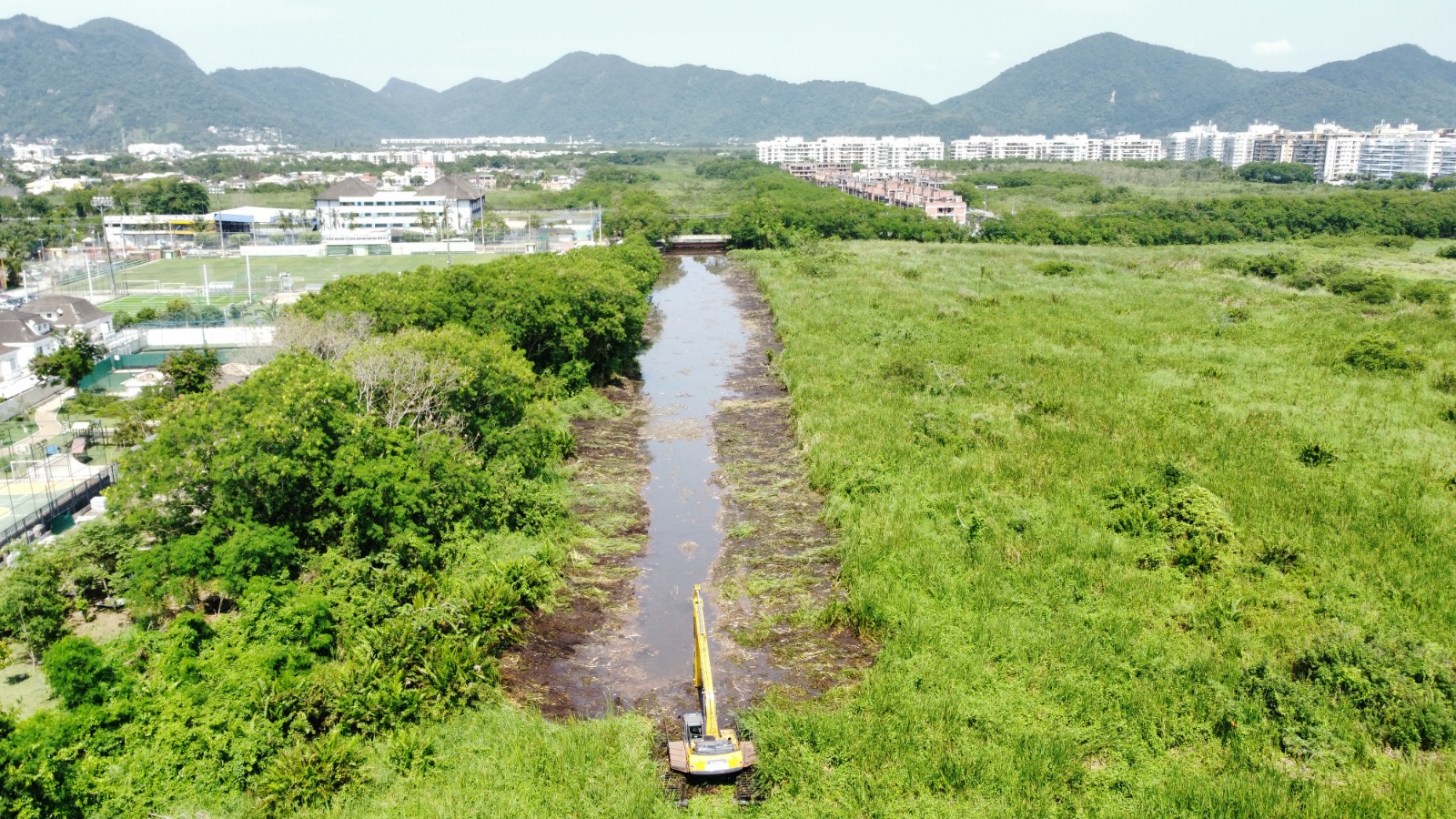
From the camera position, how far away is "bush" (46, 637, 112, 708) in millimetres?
11141

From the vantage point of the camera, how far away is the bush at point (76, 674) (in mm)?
11141

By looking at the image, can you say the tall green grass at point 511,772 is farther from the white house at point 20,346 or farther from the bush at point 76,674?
the white house at point 20,346

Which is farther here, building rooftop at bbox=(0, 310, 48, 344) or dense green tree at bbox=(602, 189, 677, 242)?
dense green tree at bbox=(602, 189, 677, 242)

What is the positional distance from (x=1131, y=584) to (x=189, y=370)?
79.0 ft

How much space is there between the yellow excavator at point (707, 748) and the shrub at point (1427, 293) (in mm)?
41001

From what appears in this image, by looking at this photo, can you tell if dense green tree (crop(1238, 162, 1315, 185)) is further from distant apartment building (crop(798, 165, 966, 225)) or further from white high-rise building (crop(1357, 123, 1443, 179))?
distant apartment building (crop(798, 165, 966, 225))

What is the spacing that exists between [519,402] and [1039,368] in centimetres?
1635

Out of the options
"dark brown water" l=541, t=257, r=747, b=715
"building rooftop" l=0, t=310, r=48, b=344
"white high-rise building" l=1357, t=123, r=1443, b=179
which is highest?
"white high-rise building" l=1357, t=123, r=1443, b=179

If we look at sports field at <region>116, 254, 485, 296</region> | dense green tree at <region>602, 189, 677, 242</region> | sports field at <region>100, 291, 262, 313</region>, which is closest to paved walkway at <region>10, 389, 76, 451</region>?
sports field at <region>100, 291, 262, 313</region>

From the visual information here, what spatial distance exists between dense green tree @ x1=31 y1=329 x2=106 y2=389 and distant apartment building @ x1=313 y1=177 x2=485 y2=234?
47.4 meters

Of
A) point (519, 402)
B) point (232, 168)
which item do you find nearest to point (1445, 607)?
point (519, 402)

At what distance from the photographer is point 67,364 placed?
28875 mm

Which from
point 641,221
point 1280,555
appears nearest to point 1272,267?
point 1280,555

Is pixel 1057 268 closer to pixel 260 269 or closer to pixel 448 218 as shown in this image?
pixel 260 269
